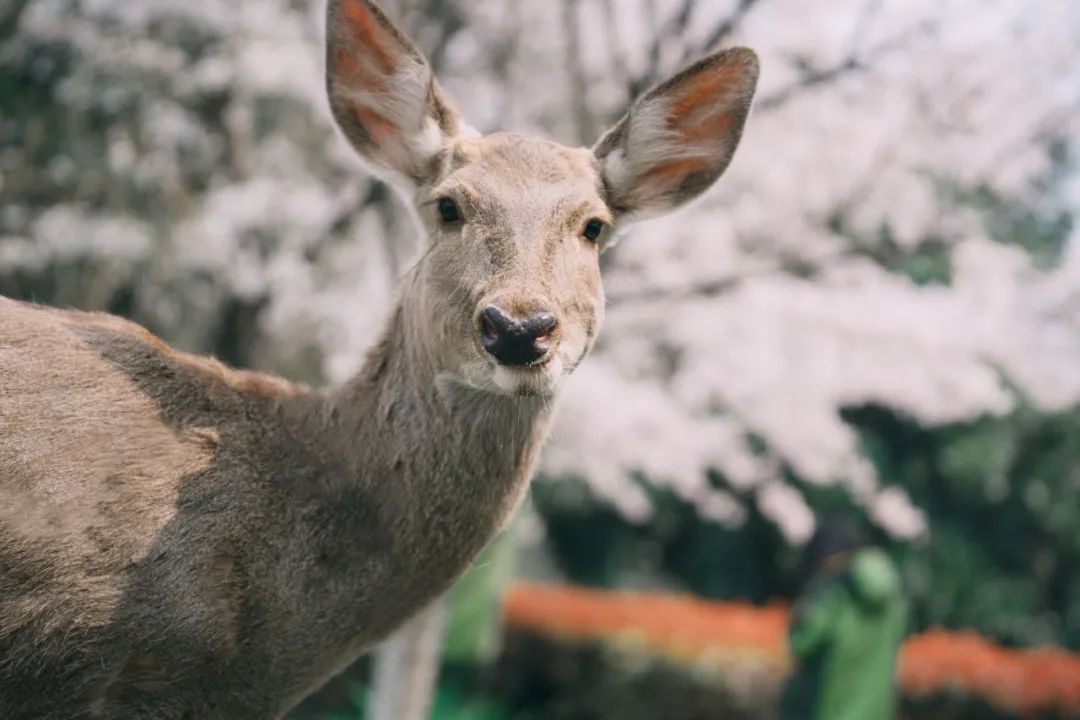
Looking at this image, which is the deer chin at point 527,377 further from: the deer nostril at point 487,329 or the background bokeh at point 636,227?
the background bokeh at point 636,227

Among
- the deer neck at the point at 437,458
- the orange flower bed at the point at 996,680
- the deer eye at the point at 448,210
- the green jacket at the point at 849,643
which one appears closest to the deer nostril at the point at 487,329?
the deer neck at the point at 437,458

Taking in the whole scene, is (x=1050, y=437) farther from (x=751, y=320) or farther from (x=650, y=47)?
(x=650, y=47)

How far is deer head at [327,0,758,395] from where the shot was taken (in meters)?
3.01

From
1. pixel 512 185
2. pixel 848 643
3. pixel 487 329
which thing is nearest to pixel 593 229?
pixel 512 185

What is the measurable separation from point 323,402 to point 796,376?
262 inches

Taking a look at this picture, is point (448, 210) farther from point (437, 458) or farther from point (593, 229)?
point (437, 458)

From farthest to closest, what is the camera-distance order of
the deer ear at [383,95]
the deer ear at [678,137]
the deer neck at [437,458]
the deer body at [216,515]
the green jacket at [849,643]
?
1. the green jacket at [849,643]
2. the deer ear at [678,137]
3. the deer ear at [383,95]
4. the deer neck at [437,458]
5. the deer body at [216,515]

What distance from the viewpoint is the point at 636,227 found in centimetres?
839

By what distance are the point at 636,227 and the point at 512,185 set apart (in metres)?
5.12

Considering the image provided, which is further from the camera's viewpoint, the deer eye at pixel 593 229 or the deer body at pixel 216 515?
the deer eye at pixel 593 229

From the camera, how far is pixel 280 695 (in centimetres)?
302

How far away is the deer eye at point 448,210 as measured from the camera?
3352 mm

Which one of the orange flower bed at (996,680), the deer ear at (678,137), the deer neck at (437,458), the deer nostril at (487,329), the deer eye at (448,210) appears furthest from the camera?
the orange flower bed at (996,680)

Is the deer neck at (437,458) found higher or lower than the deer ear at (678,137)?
lower
